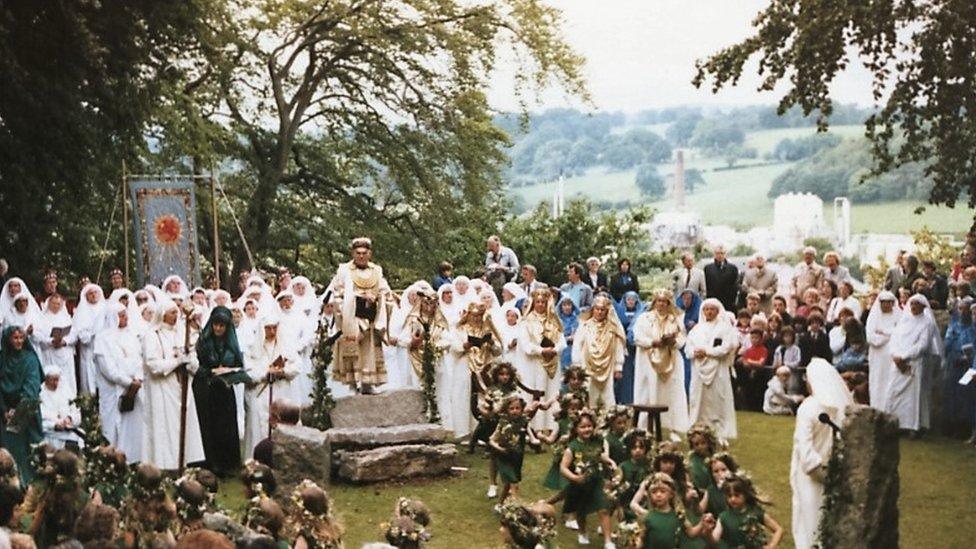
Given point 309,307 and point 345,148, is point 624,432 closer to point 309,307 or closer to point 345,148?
point 309,307

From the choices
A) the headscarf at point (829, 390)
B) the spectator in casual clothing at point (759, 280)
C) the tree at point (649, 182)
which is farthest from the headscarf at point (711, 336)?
the tree at point (649, 182)

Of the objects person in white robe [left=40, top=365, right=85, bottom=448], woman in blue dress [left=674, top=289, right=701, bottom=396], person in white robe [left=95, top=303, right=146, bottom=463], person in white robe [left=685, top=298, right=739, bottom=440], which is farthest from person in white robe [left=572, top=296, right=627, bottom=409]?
person in white robe [left=40, top=365, right=85, bottom=448]

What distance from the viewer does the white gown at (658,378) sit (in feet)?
61.8

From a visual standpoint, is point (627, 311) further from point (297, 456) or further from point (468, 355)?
point (297, 456)

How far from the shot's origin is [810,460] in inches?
476

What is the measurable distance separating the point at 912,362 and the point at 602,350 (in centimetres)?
381

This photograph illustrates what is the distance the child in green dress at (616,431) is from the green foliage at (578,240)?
44.0 ft

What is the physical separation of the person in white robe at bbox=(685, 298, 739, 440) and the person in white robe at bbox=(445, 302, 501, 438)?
7.64 ft

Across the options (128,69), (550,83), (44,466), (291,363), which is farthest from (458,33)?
(44,466)

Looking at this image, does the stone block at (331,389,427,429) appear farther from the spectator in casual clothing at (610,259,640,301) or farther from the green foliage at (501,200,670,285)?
the green foliage at (501,200,670,285)

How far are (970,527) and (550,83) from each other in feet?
57.7

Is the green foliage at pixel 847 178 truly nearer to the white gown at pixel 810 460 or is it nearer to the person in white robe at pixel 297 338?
the person in white robe at pixel 297 338

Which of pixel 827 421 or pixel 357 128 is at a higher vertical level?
pixel 357 128

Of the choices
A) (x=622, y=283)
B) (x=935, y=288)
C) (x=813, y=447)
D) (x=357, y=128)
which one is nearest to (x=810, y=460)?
(x=813, y=447)
